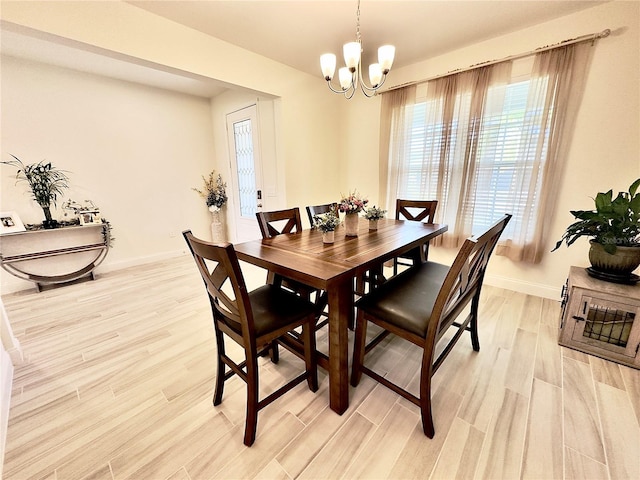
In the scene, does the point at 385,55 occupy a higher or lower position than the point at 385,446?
higher

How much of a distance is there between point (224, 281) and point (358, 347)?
0.88 m

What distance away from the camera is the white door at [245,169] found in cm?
371

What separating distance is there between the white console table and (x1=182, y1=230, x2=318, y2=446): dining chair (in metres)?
3.07

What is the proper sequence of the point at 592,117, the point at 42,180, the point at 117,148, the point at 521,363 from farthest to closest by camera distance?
the point at 117,148 → the point at 42,180 → the point at 592,117 → the point at 521,363

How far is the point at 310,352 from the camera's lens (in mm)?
1473

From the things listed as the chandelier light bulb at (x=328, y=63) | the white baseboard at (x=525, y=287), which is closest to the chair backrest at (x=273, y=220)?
the chandelier light bulb at (x=328, y=63)

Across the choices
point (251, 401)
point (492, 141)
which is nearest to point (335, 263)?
point (251, 401)

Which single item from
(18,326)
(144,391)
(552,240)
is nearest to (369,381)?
(144,391)

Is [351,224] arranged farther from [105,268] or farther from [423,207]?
[105,268]

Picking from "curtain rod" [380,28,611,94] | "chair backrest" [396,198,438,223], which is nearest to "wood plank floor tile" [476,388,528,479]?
"chair backrest" [396,198,438,223]

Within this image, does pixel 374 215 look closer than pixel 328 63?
No

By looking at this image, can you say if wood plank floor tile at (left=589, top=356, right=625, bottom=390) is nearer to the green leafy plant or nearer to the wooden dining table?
the green leafy plant

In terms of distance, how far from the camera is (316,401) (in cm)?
149

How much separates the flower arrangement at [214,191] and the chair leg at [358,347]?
12.4 ft
